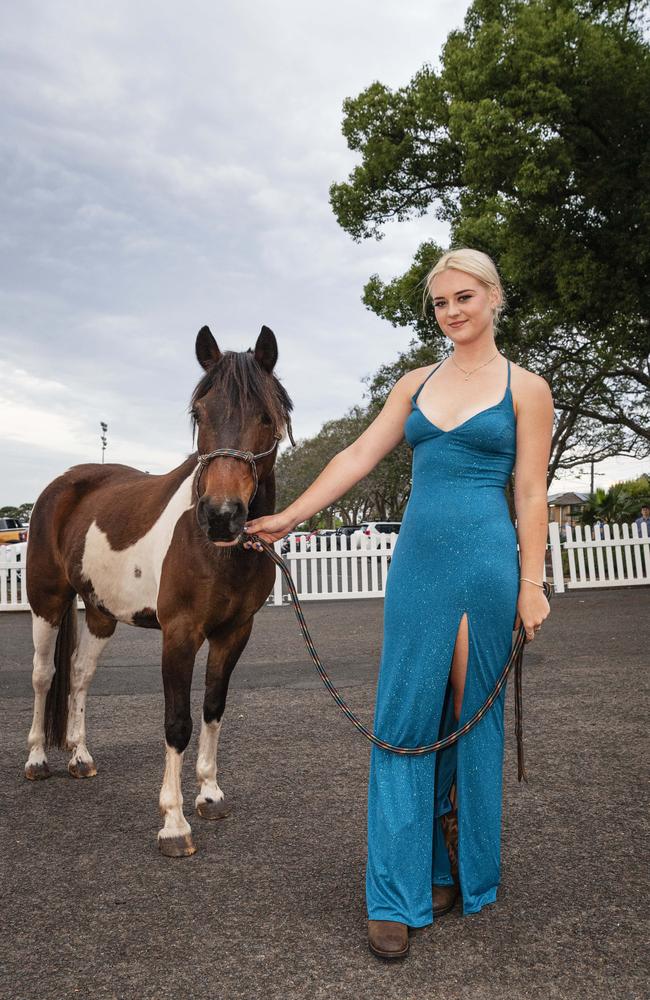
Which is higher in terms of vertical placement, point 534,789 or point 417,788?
point 417,788

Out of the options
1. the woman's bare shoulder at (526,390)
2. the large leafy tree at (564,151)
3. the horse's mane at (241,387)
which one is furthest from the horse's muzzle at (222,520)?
the large leafy tree at (564,151)

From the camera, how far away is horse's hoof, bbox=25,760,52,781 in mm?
4098

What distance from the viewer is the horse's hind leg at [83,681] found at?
4.13 m

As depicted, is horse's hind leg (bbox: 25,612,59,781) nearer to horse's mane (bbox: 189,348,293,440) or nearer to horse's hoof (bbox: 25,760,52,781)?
horse's hoof (bbox: 25,760,52,781)

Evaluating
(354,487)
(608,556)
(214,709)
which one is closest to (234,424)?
(214,709)

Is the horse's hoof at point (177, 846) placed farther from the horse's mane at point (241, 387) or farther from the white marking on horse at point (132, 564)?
the horse's mane at point (241, 387)

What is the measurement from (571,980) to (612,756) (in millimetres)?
2309

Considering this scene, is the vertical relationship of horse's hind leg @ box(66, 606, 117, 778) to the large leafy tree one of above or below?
below

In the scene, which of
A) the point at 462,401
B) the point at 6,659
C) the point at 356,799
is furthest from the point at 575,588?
the point at 462,401

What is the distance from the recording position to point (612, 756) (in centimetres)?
412

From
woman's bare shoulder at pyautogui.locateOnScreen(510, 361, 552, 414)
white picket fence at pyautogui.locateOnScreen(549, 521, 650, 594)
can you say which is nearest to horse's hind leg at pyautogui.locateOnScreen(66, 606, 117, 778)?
woman's bare shoulder at pyautogui.locateOnScreen(510, 361, 552, 414)

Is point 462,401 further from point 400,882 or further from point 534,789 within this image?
point 534,789

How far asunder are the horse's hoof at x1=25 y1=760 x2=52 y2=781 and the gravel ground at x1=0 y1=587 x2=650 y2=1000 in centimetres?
10

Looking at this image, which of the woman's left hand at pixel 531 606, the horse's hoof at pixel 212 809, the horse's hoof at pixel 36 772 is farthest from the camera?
the horse's hoof at pixel 36 772
